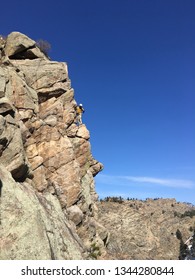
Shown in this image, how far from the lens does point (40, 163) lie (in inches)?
1113

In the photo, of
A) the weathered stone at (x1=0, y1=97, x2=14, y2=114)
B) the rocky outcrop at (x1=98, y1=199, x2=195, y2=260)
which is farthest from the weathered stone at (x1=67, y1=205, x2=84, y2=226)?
the rocky outcrop at (x1=98, y1=199, x2=195, y2=260)

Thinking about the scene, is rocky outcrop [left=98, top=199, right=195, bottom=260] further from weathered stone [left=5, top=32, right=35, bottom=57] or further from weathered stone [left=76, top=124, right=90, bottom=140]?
weathered stone [left=5, top=32, right=35, bottom=57]

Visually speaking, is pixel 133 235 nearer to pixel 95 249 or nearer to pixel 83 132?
pixel 95 249

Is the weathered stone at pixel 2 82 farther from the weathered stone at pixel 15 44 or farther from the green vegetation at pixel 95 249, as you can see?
the green vegetation at pixel 95 249

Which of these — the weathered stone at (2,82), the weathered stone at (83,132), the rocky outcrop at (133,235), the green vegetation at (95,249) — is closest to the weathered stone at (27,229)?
the weathered stone at (2,82)

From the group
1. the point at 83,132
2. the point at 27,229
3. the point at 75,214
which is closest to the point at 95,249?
the point at 75,214

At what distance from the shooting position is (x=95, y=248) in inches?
1325

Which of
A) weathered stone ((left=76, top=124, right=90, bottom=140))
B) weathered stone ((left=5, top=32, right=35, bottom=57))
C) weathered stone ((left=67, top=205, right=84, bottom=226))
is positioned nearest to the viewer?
weathered stone ((left=67, top=205, right=84, bottom=226))

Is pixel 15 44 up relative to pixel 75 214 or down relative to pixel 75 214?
up

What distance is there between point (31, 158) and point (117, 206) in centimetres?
4128

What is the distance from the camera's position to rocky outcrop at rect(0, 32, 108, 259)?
19953 millimetres

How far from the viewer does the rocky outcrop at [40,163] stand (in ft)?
65.5
